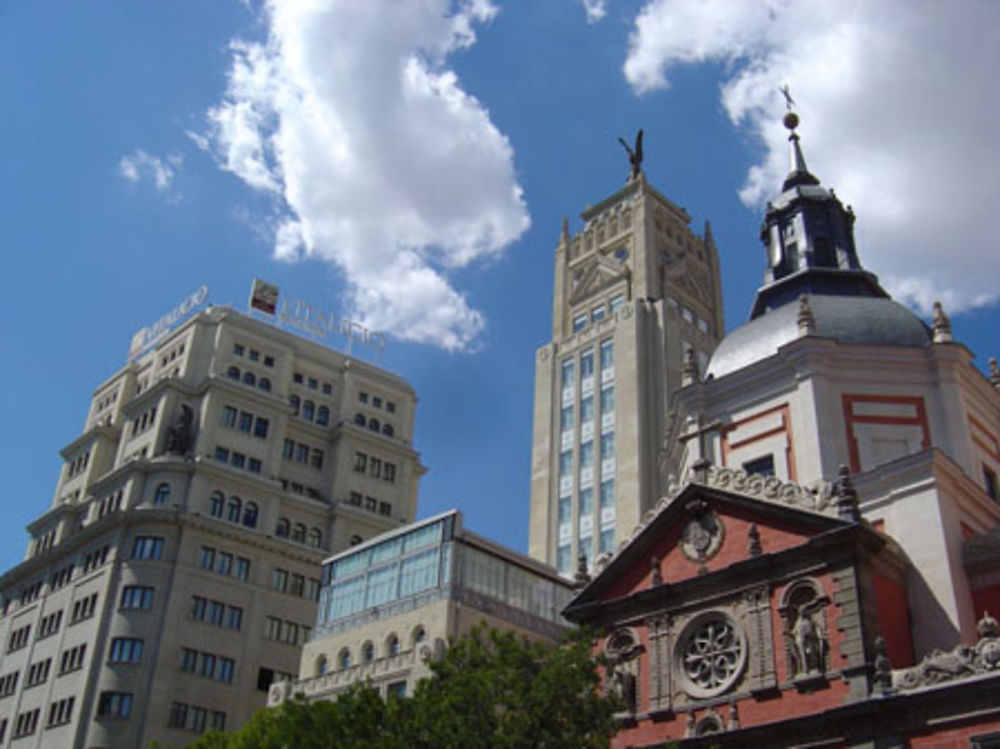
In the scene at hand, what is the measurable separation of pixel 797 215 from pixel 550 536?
38942mm

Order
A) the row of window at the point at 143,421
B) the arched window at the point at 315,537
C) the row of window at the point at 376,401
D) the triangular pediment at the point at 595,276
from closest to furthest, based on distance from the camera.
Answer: the arched window at the point at 315,537
the row of window at the point at 143,421
the row of window at the point at 376,401
the triangular pediment at the point at 595,276

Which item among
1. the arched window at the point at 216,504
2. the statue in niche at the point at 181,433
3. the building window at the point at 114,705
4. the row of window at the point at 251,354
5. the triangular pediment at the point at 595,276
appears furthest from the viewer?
the triangular pediment at the point at 595,276

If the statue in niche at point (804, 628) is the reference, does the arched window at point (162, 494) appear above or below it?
above

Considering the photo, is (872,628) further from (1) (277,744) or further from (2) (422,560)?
(2) (422,560)

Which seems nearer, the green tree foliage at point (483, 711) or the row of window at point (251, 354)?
the green tree foliage at point (483, 711)

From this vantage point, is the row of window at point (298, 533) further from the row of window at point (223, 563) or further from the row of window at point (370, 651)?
the row of window at point (370, 651)

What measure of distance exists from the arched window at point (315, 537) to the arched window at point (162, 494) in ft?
34.6

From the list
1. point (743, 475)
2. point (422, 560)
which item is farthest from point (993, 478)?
point (422, 560)

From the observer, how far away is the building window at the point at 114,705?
62688 mm

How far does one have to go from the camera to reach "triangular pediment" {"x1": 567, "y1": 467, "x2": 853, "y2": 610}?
112 ft

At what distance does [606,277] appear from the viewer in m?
94.5

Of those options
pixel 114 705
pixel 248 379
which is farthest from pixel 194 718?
pixel 248 379

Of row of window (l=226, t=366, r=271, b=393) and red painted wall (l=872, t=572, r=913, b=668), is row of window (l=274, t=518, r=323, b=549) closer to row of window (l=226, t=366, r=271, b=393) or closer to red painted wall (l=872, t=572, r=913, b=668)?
row of window (l=226, t=366, r=271, b=393)

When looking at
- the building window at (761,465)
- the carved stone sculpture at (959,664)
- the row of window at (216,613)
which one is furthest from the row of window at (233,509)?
the carved stone sculpture at (959,664)
